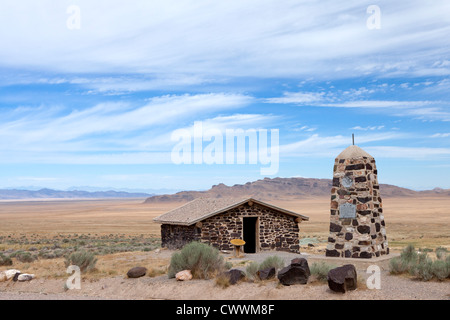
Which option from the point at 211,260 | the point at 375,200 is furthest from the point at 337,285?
the point at 375,200

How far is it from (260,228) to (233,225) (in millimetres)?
1334

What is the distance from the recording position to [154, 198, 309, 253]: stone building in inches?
867

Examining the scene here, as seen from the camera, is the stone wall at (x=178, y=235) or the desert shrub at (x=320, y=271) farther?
the stone wall at (x=178, y=235)

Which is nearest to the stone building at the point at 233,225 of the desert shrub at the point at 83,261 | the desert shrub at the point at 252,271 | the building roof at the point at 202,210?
the building roof at the point at 202,210

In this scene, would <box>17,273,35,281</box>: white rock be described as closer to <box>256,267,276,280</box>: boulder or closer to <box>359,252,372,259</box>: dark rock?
<box>256,267,276,280</box>: boulder

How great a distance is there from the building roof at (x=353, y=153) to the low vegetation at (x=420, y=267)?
126 inches

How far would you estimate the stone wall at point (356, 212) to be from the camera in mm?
15102

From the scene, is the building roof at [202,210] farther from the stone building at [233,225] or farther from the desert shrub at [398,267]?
the desert shrub at [398,267]

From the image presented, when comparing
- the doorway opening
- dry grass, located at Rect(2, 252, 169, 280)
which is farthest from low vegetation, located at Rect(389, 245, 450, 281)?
the doorway opening

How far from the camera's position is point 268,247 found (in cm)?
2295

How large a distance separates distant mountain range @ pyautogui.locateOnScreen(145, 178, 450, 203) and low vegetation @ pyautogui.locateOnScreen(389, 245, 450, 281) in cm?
13282

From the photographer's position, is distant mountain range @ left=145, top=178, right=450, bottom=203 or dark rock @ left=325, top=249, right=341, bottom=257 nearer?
dark rock @ left=325, top=249, right=341, bottom=257

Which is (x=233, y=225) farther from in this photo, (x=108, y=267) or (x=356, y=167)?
(x=356, y=167)
